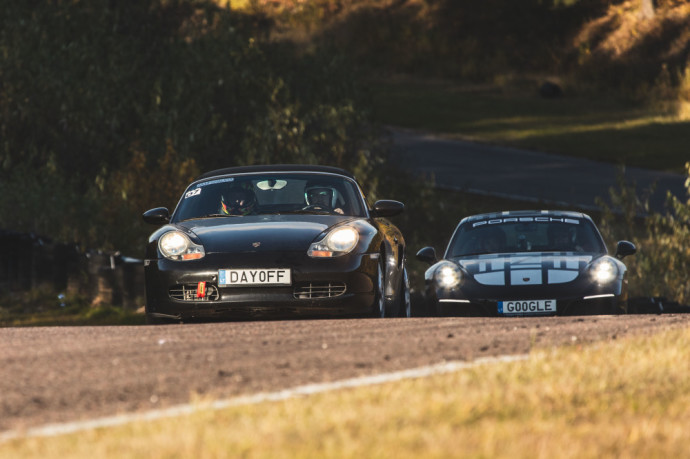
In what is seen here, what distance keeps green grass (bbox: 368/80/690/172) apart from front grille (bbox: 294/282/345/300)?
22.4 metres

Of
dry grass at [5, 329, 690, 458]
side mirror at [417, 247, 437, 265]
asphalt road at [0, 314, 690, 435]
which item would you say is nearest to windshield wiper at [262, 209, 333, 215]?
asphalt road at [0, 314, 690, 435]

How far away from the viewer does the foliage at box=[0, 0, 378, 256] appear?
22984 millimetres

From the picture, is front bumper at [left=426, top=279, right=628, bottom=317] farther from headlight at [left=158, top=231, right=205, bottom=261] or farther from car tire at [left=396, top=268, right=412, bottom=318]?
headlight at [left=158, top=231, right=205, bottom=261]

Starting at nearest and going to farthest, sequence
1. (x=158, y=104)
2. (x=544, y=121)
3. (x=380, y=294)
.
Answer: (x=380, y=294) < (x=158, y=104) < (x=544, y=121)

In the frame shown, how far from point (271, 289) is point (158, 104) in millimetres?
13873

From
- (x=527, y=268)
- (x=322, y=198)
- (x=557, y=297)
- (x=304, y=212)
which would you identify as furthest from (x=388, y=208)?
(x=557, y=297)

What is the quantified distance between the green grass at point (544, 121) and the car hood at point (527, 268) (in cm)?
1960

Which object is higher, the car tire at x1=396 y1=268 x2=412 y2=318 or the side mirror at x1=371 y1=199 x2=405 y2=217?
the side mirror at x1=371 y1=199 x2=405 y2=217

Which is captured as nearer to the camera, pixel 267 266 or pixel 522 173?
pixel 267 266

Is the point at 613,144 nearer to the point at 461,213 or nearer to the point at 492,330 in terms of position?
the point at 461,213

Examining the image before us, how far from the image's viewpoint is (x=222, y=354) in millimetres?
7969

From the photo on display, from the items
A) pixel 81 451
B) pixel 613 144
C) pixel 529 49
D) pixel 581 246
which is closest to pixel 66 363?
pixel 81 451

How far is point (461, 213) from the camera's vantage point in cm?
2292

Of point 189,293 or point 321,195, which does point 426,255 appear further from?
point 189,293
